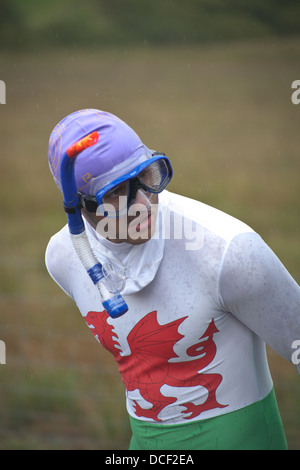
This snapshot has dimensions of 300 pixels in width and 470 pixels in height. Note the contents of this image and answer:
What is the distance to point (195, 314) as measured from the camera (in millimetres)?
1201

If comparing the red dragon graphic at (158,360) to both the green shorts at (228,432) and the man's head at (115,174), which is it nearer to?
the green shorts at (228,432)

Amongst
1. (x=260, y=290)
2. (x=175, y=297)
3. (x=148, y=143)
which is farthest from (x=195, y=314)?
(x=148, y=143)

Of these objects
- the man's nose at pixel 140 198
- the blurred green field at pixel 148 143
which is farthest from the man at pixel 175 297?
the blurred green field at pixel 148 143

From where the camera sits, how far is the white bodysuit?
1.14 metres

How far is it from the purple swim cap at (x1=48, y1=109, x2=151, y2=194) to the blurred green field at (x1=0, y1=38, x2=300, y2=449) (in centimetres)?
211

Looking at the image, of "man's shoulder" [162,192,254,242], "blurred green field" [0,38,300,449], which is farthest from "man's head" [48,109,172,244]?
"blurred green field" [0,38,300,449]

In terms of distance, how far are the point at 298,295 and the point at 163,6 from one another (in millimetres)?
5130

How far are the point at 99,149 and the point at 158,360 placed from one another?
0.51m

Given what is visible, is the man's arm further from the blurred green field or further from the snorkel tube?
the blurred green field

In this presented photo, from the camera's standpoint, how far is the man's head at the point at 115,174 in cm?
110

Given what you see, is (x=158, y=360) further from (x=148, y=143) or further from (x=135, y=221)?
(x=148, y=143)

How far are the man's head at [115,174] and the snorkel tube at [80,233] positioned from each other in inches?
1.3
